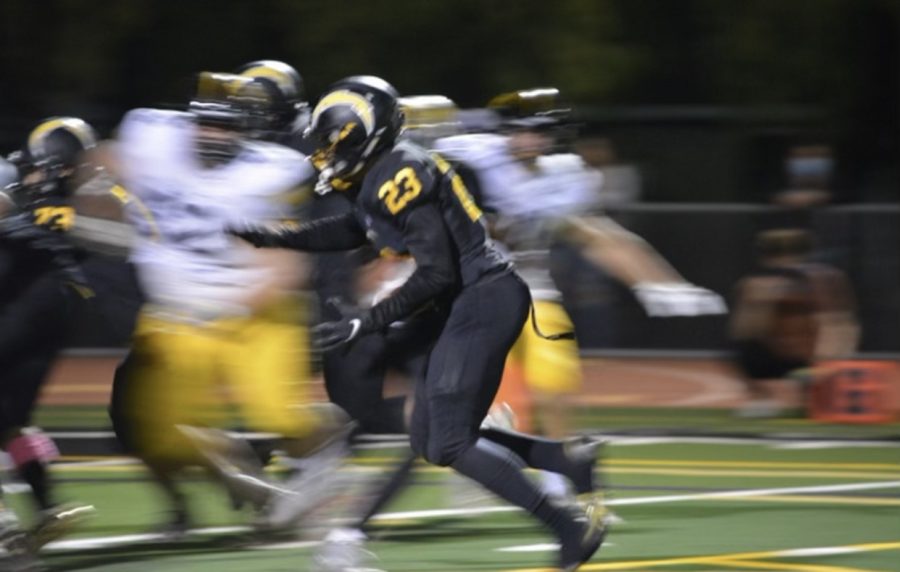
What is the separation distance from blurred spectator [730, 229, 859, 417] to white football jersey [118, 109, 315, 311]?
5988mm

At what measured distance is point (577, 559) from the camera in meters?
8.03

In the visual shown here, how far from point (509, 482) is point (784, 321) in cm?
748

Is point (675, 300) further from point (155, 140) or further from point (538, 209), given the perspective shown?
point (155, 140)

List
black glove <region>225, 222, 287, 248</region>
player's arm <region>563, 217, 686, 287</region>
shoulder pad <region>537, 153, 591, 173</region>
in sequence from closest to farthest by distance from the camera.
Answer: black glove <region>225, 222, 287, 248</region> → shoulder pad <region>537, 153, 591, 173</region> → player's arm <region>563, 217, 686, 287</region>

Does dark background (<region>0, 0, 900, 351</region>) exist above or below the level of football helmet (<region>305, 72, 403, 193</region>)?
below

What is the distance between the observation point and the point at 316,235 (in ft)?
28.1

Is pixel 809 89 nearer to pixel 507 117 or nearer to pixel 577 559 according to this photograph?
pixel 507 117

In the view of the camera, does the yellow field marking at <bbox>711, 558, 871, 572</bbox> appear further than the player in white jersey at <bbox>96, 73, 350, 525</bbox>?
No

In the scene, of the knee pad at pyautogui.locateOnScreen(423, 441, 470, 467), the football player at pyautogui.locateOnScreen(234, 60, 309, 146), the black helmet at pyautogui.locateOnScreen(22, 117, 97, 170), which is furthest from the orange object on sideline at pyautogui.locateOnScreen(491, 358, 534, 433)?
the knee pad at pyautogui.locateOnScreen(423, 441, 470, 467)

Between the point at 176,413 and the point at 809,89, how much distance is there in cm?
1150

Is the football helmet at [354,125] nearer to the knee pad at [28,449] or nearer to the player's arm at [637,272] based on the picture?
the knee pad at [28,449]

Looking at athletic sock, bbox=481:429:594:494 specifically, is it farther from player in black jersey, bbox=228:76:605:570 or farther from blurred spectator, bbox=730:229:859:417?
blurred spectator, bbox=730:229:859:417

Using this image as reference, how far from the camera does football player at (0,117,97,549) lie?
901cm

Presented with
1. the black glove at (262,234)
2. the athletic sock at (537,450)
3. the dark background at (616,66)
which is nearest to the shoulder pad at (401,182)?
the black glove at (262,234)
